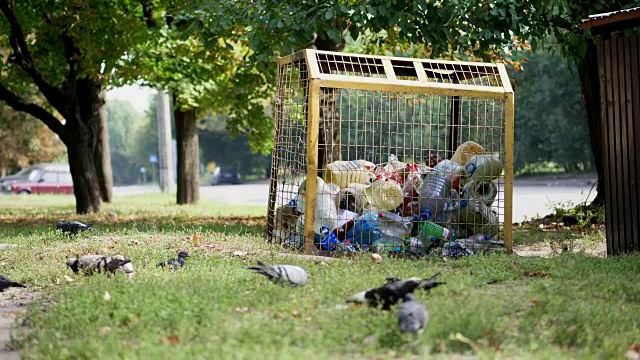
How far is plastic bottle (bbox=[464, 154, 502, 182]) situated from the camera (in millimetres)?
A: 9828

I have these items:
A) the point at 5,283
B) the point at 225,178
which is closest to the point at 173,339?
the point at 5,283

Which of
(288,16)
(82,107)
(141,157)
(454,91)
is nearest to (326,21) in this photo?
(288,16)

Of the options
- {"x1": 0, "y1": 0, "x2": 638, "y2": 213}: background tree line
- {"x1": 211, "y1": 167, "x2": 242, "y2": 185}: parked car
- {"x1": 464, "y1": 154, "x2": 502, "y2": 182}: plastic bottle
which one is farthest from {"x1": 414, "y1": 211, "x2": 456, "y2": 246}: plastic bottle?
{"x1": 211, "y1": 167, "x2": 242, "y2": 185}: parked car

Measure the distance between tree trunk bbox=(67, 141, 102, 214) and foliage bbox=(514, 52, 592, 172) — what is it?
28.3 meters

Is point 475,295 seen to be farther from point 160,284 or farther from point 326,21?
point 326,21

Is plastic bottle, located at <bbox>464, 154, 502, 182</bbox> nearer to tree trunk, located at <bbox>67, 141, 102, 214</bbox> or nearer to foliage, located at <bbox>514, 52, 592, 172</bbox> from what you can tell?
tree trunk, located at <bbox>67, 141, 102, 214</bbox>

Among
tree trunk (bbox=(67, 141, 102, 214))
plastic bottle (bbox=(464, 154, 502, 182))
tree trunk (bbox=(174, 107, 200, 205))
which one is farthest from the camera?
tree trunk (bbox=(174, 107, 200, 205))

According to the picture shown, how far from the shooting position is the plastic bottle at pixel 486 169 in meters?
9.83

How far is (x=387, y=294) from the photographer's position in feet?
18.6

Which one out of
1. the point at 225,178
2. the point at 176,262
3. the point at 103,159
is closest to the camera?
the point at 176,262

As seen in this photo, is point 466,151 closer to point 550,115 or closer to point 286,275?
point 286,275

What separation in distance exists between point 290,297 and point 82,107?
13.9m

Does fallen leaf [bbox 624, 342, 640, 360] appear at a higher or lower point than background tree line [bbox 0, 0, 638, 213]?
lower

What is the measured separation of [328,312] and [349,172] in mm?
4521
